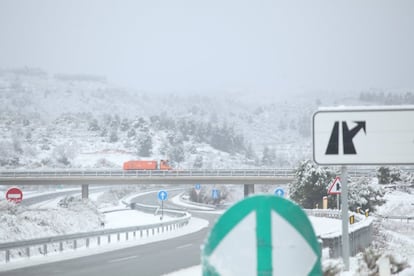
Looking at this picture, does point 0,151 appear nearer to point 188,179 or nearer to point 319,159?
point 188,179

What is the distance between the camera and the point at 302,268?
15.3 ft

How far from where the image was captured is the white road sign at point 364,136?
8422mm

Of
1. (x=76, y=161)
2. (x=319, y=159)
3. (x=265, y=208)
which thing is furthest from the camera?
(x=76, y=161)

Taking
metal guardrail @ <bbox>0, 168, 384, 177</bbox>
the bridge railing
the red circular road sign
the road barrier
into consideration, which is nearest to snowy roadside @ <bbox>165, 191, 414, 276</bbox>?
the road barrier

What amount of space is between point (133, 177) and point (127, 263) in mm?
49828

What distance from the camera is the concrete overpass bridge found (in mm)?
67562

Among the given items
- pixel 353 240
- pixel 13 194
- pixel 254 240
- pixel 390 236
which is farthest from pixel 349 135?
pixel 13 194

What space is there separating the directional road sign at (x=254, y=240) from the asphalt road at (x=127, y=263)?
13.4m

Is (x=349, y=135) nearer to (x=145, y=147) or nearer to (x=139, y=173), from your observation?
(x=139, y=173)

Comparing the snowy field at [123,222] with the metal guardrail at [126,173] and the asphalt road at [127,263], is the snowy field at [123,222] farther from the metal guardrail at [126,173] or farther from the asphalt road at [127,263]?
the metal guardrail at [126,173]

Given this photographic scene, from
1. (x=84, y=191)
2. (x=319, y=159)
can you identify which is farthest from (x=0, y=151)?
(x=319, y=159)

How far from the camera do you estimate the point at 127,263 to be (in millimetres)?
20953

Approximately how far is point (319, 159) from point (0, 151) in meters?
174

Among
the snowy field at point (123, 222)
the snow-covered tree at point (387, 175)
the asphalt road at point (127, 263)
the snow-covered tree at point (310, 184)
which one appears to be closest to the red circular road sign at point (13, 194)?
the snowy field at point (123, 222)
